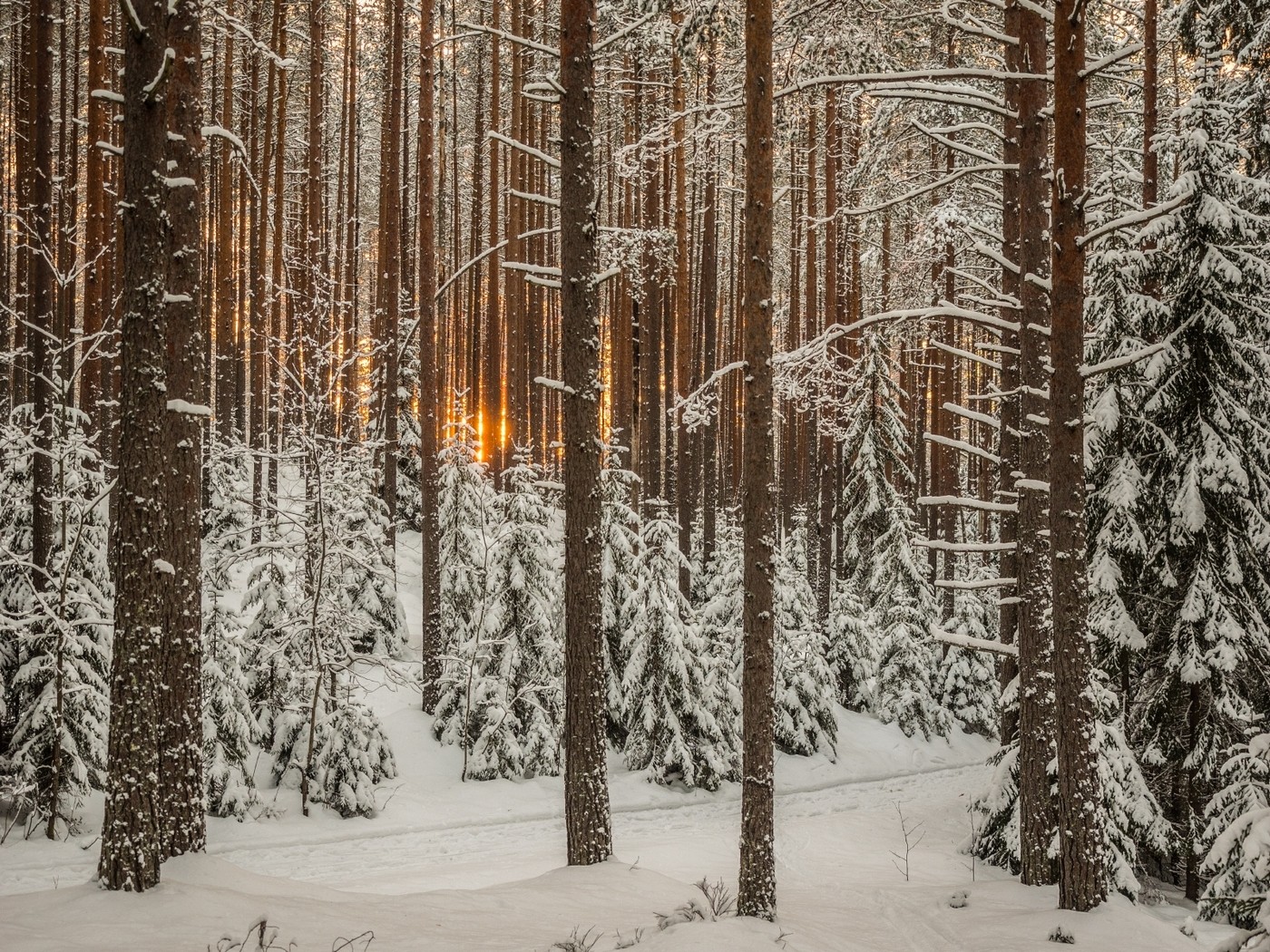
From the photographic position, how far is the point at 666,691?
1488 cm

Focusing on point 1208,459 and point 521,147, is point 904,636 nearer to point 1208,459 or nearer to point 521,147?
point 1208,459

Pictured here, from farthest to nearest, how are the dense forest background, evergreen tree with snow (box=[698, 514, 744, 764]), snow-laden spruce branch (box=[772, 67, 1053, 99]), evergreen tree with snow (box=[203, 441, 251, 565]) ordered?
1. evergreen tree with snow (box=[203, 441, 251, 565])
2. evergreen tree with snow (box=[698, 514, 744, 764])
3. snow-laden spruce branch (box=[772, 67, 1053, 99])
4. the dense forest background

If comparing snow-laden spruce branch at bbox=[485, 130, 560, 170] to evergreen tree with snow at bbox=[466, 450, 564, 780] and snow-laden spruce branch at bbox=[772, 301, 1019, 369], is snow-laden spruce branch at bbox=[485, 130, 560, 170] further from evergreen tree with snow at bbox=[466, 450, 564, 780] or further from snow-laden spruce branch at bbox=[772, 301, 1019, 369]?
evergreen tree with snow at bbox=[466, 450, 564, 780]

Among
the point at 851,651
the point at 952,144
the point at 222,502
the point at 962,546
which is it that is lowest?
the point at 851,651

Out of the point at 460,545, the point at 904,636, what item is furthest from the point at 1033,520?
the point at 904,636

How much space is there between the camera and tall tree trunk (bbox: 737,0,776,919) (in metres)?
7.07

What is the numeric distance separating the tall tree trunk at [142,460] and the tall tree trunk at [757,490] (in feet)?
14.2

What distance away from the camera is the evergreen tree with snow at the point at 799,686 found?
16828mm

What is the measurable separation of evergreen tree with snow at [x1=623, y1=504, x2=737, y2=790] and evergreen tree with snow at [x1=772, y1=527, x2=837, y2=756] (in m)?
2.09

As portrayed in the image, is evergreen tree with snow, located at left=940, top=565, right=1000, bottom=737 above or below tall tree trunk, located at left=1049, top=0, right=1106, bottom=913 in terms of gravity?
below

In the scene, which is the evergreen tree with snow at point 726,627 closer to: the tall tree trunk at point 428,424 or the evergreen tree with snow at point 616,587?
the evergreen tree with snow at point 616,587

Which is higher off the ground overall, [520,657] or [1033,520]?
[1033,520]

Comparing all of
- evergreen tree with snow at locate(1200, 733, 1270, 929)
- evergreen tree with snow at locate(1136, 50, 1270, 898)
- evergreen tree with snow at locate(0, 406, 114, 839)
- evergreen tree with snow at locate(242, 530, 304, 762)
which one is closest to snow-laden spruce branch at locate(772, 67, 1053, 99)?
evergreen tree with snow at locate(1136, 50, 1270, 898)

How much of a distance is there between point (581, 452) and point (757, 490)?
179 cm
